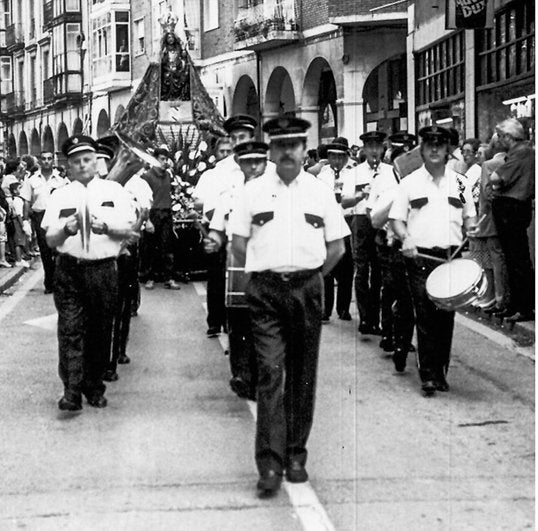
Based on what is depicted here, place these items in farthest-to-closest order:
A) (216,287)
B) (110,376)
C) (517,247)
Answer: (517,247) < (216,287) < (110,376)

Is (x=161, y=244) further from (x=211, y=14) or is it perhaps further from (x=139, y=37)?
(x=139, y=37)

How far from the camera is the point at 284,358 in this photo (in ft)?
23.3

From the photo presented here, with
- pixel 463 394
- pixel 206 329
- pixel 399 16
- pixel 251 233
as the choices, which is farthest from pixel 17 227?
pixel 251 233

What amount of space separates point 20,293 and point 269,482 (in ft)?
39.2

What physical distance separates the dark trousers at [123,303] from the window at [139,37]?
3801 centimetres

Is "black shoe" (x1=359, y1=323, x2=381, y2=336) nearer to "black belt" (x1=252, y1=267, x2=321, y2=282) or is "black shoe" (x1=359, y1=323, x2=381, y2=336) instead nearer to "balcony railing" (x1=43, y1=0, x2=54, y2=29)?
"black belt" (x1=252, y1=267, x2=321, y2=282)

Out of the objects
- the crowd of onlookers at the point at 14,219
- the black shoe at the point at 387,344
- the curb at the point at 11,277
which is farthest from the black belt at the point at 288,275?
the crowd of onlookers at the point at 14,219

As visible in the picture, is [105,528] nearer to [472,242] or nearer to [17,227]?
[472,242]

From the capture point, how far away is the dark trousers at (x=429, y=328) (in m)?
9.62

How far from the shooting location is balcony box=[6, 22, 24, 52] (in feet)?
225

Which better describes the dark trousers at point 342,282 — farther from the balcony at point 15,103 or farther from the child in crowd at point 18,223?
the balcony at point 15,103

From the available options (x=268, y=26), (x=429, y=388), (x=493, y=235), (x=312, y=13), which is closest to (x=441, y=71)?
(x=312, y=13)

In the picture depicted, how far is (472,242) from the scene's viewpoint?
14500 millimetres

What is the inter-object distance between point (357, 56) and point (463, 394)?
75.2ft
